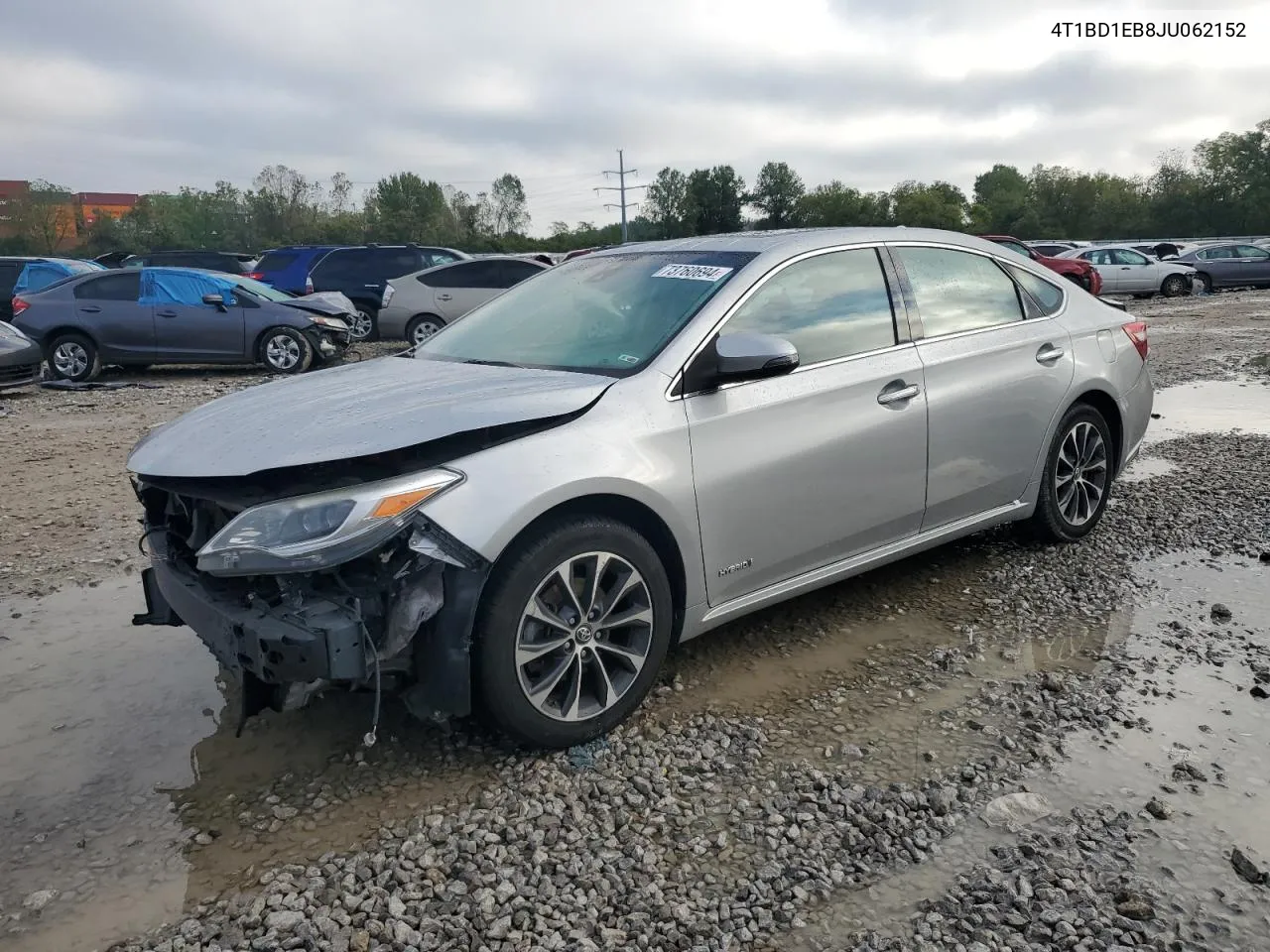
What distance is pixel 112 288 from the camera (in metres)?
13.0

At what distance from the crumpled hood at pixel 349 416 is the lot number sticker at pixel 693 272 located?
71 cm

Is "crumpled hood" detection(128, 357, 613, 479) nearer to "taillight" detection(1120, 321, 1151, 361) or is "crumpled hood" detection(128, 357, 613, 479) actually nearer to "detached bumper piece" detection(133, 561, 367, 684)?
"detached bumper piece" detection(133, 561, 367, 684)

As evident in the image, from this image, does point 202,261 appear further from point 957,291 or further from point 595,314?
point 957,291

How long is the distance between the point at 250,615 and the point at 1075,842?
2.42 m

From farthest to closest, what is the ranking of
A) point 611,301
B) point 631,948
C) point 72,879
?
point 611,301 → point 72,879 → point 631,948

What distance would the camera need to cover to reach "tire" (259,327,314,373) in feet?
43.3

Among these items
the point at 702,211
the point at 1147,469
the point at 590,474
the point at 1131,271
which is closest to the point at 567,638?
the point at 590,474

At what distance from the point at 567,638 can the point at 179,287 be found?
11.9 m

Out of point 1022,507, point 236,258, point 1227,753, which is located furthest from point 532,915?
point 236,258

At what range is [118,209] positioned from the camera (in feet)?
381

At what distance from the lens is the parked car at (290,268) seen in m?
17.5

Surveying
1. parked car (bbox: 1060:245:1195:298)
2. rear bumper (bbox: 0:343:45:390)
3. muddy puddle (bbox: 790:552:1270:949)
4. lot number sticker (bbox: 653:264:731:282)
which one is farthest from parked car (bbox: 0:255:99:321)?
parked car (bbox: 1060:245:1195:298)

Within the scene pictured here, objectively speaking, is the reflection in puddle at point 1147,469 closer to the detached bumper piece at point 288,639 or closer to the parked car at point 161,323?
the detached bumper piece at point 288,639

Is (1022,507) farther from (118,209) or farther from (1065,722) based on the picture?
(118,209)
